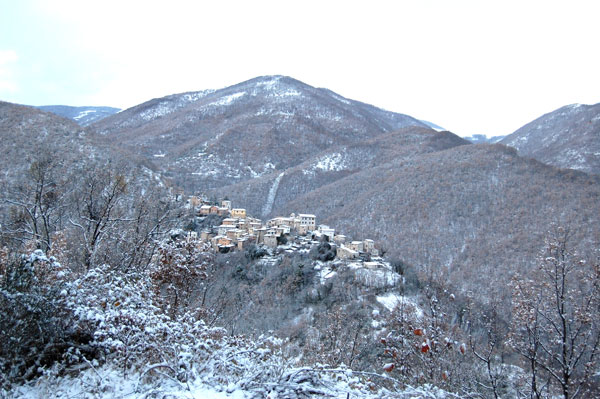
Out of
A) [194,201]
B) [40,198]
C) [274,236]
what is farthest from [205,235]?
[40,198]

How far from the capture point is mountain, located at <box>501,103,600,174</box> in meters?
74.6

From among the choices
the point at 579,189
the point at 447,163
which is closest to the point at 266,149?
the point at 447,163

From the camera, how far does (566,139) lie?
9200 cm

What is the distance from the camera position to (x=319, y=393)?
3391 mm

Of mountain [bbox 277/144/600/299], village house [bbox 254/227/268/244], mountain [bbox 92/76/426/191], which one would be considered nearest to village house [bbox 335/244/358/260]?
mountain [bbox 277/144/600/299]

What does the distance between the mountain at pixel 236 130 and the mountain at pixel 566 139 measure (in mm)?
51889

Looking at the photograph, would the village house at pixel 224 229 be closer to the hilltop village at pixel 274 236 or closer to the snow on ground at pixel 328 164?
the hilltop village at pixel 274 236

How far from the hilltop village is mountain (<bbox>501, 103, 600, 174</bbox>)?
206 feet

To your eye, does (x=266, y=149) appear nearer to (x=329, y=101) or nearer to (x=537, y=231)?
(x=329, y=101)

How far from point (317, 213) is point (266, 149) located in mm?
46756

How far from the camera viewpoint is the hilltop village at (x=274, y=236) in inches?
1206

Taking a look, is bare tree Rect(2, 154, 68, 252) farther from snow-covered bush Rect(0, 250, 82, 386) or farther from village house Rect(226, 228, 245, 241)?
village house Rect(226, 228, 245, 241)

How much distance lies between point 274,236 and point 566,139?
3873 inches

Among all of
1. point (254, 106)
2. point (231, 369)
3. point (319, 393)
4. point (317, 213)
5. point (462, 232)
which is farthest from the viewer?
point (254, 106)
